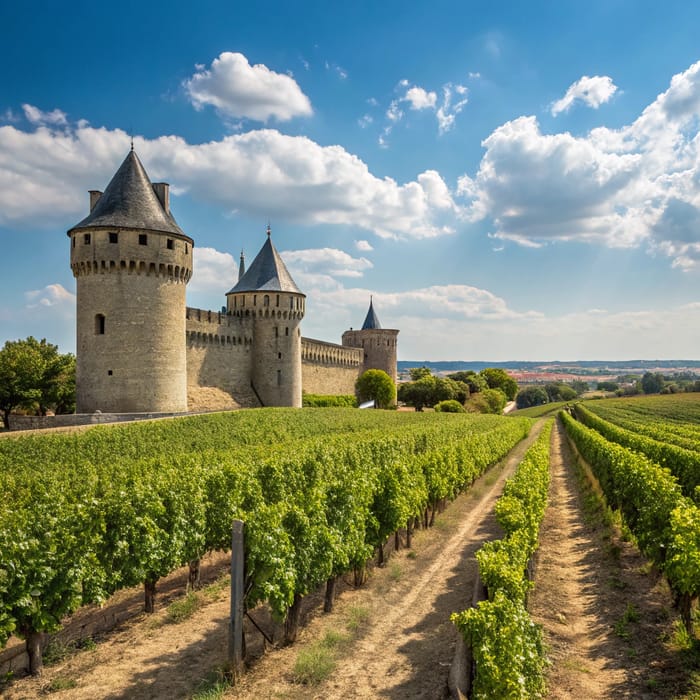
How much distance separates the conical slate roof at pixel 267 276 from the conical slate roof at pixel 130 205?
477 inches

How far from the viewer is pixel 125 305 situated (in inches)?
1177

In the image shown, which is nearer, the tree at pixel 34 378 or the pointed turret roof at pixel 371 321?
the tree at pixel 34 378

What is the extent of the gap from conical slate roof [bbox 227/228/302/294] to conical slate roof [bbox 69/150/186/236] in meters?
12.1

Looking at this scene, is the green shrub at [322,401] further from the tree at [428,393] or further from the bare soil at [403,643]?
the bare soil at [403,643]

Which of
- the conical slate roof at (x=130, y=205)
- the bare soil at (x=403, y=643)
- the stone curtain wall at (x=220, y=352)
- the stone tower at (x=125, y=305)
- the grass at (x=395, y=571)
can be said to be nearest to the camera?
the bare soil at (x=403, y=643)

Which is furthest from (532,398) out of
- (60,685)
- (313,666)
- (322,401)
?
(60,685)

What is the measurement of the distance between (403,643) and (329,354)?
50.5m

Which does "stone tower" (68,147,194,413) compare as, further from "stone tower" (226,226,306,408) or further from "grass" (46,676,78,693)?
"grass" (46,676,78,693)

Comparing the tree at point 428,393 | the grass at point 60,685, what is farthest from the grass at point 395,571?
the tree at point 428,393

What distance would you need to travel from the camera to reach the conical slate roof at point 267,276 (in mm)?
43938

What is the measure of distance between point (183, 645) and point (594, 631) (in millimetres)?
5854

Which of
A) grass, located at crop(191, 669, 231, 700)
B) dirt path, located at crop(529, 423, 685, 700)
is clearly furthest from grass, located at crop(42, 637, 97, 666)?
dirt path, located at crop(529, 423, 685, 700)

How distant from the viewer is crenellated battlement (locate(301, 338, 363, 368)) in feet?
175

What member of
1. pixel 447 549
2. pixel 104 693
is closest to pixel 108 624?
pixel 104 693
